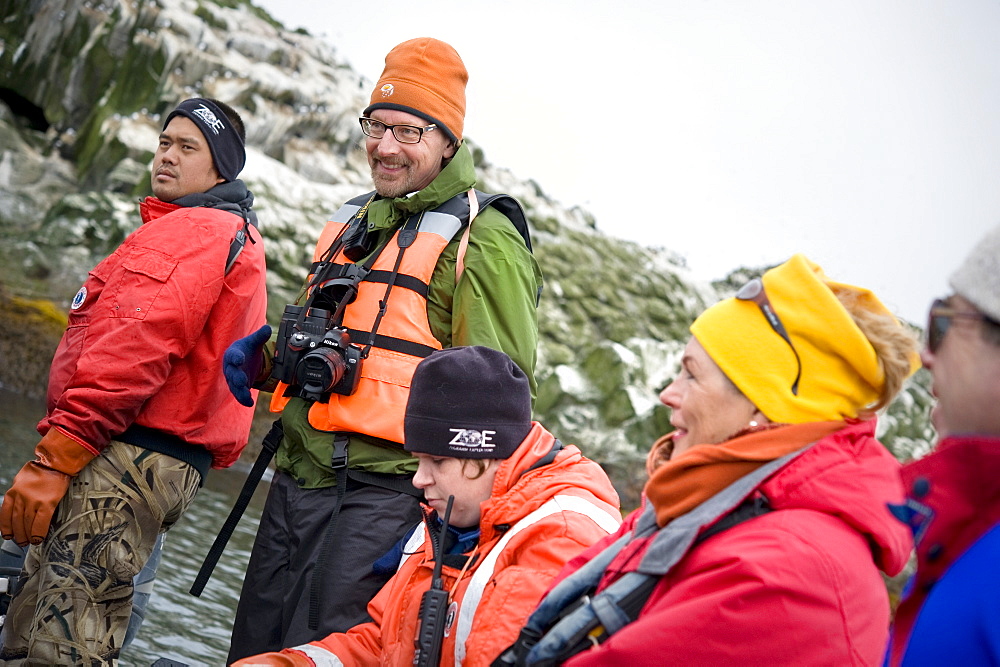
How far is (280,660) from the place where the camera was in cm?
263

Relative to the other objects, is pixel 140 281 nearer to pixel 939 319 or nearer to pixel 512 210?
pixel 512 210

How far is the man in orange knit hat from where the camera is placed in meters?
3.28

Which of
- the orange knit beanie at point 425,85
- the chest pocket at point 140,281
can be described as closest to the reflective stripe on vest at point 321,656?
the chest pocket at point 140,281

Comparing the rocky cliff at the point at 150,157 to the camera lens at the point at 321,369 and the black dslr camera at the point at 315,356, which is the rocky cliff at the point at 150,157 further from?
the camera lens at the point at 321,369

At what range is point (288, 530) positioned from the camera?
346 cm

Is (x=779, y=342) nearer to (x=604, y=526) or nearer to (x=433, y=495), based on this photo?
(x=604, y=526)

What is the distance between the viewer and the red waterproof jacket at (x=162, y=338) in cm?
336

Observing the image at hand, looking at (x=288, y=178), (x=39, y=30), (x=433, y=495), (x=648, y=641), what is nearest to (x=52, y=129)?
(x=39, y=30)

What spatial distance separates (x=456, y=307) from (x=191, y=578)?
3.77 metres

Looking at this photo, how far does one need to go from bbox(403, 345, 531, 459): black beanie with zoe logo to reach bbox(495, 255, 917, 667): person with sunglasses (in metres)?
0.66

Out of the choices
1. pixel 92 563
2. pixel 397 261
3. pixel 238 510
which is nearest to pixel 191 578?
pixel 238 510

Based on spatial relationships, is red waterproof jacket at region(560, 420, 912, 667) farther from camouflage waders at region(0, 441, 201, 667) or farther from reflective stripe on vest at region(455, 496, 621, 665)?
camouflage waders at region(0, 441, 201, 667)

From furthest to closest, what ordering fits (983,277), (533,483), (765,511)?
(533,483) < (765,511) < (983,277)

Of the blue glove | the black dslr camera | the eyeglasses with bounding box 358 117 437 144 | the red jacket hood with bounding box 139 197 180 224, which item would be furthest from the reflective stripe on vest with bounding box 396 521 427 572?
the red jacket hood with bounding box 139 197 180 224
